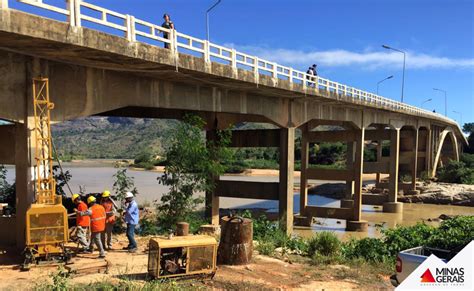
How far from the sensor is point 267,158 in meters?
97.2

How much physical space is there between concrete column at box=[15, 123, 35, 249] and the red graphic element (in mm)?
8306

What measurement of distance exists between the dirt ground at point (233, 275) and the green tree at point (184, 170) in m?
3.57

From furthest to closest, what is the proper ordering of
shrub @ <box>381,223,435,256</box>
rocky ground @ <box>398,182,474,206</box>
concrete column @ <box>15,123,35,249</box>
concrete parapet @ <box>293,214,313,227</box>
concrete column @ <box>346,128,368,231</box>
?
rocky ground @ <box>398,182,474,206</box>, concrete parapet @ <box>293,214,313,227</box>, concrete column @ <box>346,128,368,231</box>, shrub @ <box>381,223,435,256</box>, concrete column @ <box>15,123,35,249</box>

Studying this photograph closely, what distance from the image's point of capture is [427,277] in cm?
734

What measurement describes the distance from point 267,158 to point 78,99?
3409 inches

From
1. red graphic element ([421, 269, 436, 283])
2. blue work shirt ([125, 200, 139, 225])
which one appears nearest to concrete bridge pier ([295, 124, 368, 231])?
blue work shirt ([125, 200, 139, 225])

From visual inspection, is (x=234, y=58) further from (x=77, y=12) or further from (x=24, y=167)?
(x=24, y=167)

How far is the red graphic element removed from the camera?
7.28 metres

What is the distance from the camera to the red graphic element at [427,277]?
728 cm

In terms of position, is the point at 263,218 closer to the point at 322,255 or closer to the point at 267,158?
the point at 322,255

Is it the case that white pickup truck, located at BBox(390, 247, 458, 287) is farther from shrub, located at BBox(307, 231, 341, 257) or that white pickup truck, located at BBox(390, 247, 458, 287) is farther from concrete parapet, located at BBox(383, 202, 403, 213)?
concrete parapet, located at BBox(383, 202, 403, 213)

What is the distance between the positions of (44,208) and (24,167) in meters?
1.32

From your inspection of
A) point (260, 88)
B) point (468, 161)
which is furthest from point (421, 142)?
point (260, 88)

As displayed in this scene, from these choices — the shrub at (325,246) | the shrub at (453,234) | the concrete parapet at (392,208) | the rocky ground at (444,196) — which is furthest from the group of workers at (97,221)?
the rocky ground at (444,196)
